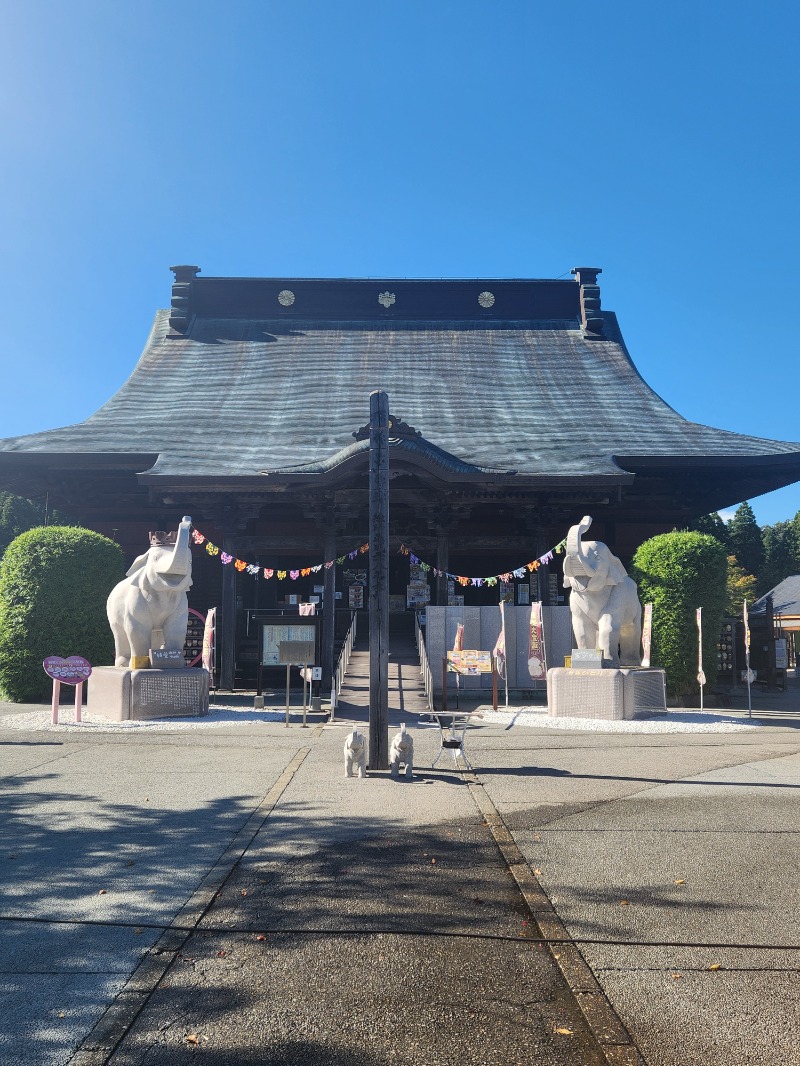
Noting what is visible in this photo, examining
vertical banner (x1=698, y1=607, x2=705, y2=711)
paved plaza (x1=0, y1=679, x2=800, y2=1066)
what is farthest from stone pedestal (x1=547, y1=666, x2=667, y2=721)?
paved plaza (x1=0, y1=679, x2=800, y2=1066)

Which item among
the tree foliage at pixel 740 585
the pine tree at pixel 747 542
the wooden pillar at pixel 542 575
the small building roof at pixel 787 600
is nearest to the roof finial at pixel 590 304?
the wooden pillar at pixel 542 575

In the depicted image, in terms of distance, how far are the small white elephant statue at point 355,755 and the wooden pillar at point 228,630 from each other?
905 centimetres

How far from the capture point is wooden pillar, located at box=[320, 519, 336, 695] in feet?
51.4

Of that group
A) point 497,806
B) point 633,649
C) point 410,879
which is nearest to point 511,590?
point 633,649

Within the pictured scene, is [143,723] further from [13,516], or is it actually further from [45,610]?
[13,516]

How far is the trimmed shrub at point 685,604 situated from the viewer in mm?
14422

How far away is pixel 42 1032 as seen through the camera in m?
2.84

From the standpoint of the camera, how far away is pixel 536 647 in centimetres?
1425

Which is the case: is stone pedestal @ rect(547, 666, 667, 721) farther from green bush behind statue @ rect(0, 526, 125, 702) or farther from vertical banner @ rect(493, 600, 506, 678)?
green bush behind statue @ rect(0, 526, 125, 702)

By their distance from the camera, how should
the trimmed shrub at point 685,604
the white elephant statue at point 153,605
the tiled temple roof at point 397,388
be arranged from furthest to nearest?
the tiled temple roof at point 397,388
the trimmed shrub at point 685,604
the white elephant statue at point 153,605

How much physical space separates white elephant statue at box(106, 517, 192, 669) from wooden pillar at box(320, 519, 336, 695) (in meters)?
3.51

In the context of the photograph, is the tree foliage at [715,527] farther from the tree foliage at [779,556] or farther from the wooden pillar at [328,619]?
the wooden pillar at [328,619]

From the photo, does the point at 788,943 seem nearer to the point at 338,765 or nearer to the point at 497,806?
the point at 497,806

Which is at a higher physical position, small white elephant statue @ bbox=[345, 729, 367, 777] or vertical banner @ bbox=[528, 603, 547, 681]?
vertical banner @ bbox=[528, 603, 547, 681]
